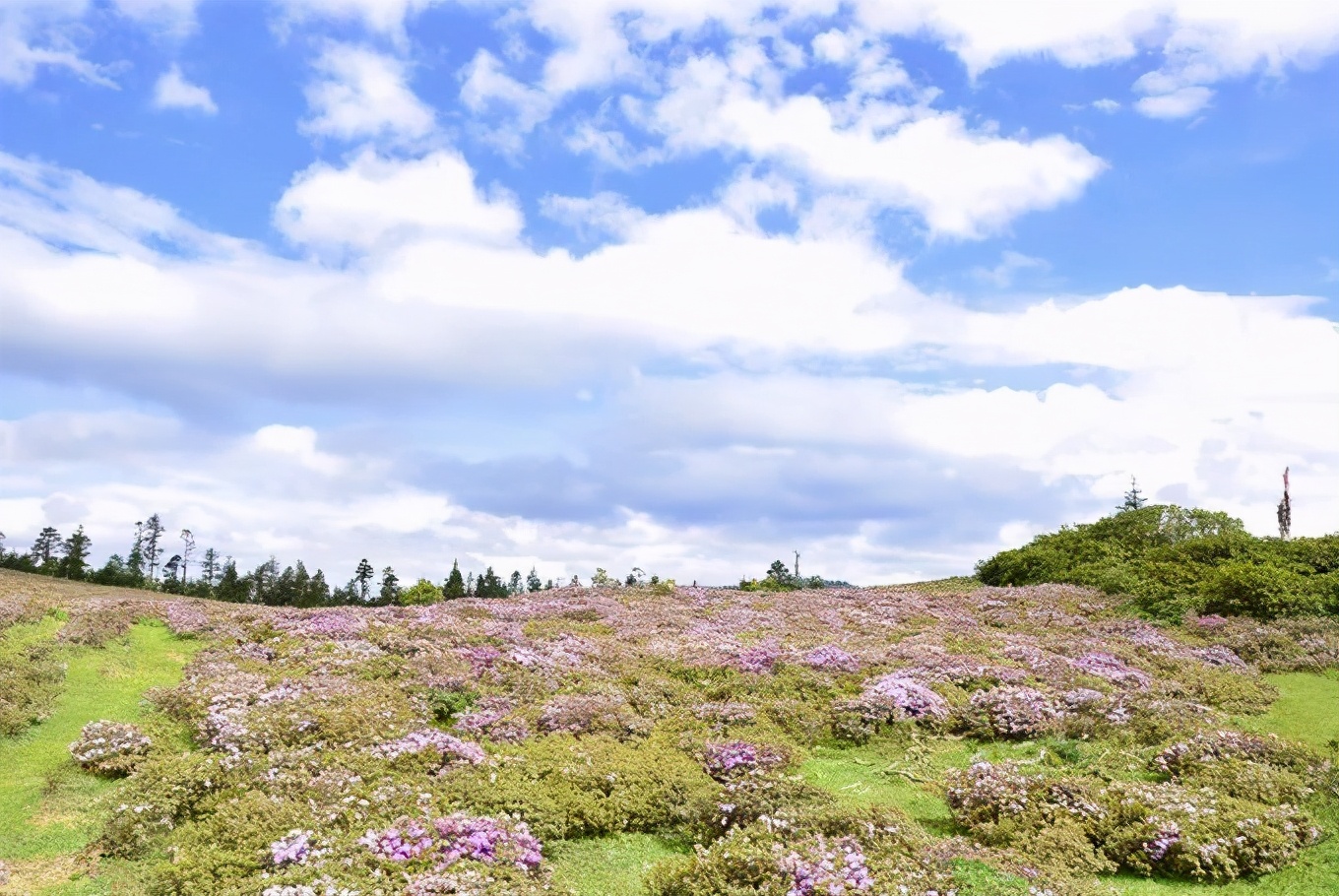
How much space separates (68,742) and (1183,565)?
33.5m

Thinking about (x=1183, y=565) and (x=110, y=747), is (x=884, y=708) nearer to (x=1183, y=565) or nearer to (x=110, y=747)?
(x=110, y=747)

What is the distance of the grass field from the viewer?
12641 mm

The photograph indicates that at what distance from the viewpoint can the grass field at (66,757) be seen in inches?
498

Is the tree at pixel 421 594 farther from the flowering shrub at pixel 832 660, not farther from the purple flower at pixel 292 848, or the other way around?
the purple flower at pixel 292 848

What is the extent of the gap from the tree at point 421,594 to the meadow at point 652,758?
22182mm

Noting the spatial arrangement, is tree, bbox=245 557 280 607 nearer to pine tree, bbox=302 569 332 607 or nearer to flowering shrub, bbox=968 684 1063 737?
pine tree, bbox=302 569 332 607

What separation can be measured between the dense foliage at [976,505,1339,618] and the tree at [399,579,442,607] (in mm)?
27017

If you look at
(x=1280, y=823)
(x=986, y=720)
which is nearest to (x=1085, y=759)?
(x=986, y=720)

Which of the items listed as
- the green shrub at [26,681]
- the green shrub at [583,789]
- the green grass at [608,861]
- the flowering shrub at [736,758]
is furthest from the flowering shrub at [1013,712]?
the green shrub at [26,681]

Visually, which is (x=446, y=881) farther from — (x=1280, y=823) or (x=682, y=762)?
(x=1280, y=823)

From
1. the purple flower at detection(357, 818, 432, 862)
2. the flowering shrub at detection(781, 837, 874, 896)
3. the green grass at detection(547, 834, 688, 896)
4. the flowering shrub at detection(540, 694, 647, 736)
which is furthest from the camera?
the flowering shrub at detection(540, 694, 647, 736)

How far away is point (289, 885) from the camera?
10.5m

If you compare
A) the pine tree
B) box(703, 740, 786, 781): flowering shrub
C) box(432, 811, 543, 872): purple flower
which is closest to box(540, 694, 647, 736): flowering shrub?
box(703, 740, 786, 781): flowering shrub

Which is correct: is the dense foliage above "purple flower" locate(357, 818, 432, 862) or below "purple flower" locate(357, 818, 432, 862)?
above
